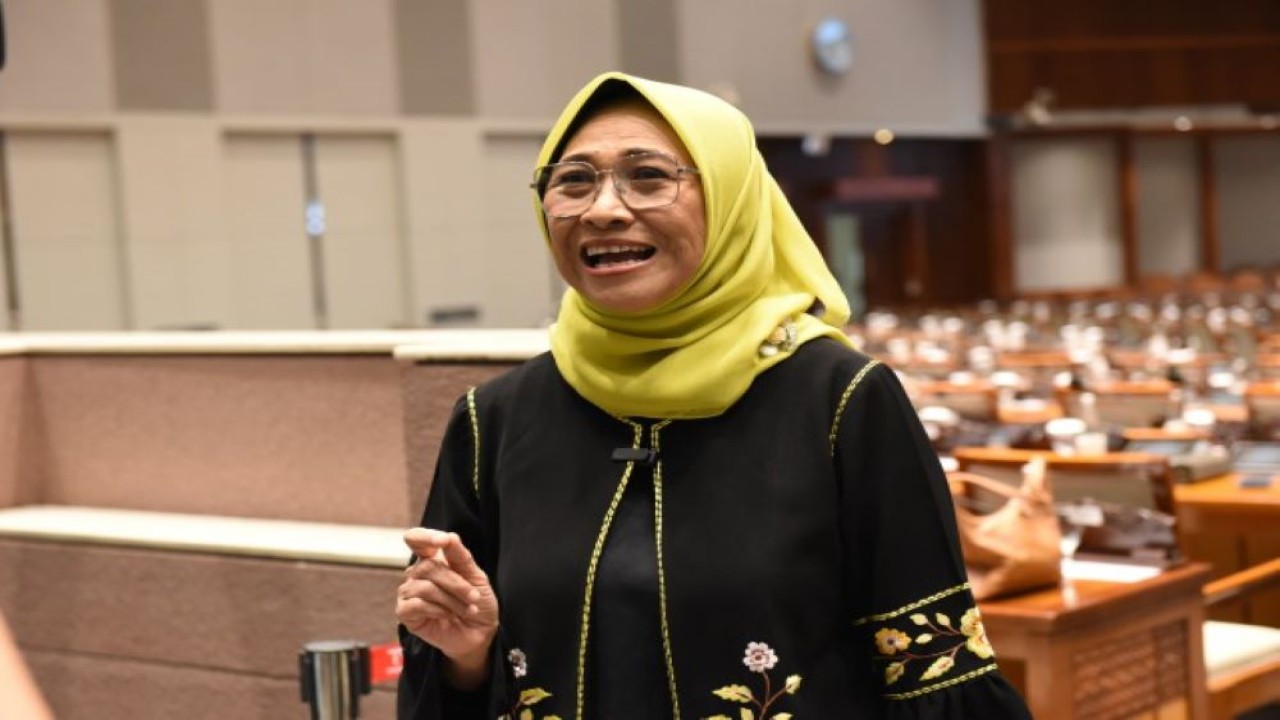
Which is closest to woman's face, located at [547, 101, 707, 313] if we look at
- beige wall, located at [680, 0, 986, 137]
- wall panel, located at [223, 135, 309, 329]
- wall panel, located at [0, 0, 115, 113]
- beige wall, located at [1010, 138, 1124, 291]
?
wall panel, located at [0, 0, 115, 113]

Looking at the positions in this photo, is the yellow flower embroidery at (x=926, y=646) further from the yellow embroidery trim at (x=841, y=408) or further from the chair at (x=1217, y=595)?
the chair at (x=1217, y=595)

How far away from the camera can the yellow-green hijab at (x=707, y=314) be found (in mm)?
1935

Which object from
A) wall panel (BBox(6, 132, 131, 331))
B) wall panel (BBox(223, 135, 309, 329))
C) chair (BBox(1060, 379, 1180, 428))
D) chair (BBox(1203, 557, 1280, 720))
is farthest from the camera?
wall panel (BBox(223, 135, 309, 329))

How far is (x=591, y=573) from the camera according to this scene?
198cm

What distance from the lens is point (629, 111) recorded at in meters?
2.00

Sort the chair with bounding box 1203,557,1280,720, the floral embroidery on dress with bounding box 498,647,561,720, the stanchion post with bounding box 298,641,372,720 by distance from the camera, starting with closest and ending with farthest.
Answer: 1. the floral embroidery on dress with bounding box 498,647,561,720
2. the stanchion post with bounding box 298,641,372,720
3. the chair with bounding box 1203,557,1280,720

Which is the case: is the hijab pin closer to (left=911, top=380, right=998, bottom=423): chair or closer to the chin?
the chin

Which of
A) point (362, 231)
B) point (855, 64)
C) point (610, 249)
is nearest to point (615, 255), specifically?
point (610, 249)

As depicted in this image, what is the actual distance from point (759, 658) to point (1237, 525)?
3911mm

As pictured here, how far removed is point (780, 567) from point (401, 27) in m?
15.9

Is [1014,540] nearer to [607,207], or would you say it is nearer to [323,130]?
[607,207]

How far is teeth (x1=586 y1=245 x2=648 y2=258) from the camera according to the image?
1941 millimetres

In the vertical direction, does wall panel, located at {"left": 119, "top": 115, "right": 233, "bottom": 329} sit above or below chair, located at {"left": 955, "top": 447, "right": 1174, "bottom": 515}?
above

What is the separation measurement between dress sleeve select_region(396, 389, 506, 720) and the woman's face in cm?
24
